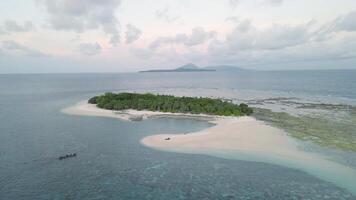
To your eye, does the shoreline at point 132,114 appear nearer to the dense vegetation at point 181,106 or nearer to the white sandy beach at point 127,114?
the white sandy beach at point 127,114

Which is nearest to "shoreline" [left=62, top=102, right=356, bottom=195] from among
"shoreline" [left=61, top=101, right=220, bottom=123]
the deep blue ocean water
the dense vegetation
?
the deep blue ocean water

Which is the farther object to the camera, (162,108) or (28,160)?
(162,108)

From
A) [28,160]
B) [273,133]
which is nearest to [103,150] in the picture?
[28,160]

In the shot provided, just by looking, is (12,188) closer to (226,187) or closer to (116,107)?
(226,187)

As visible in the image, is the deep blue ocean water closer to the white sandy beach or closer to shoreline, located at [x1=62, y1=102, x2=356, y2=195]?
shoreline, located at [x1=62, y1=102, x2=356, y2=195]

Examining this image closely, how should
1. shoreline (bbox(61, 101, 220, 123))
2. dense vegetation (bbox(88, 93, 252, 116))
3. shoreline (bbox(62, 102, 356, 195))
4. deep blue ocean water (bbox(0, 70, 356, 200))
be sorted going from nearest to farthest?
deep blue ocean water (bbox(0, 70, 356, 200)), shoreline (bbox(62, 102, 356, 195)), shoreline (bbox(61, 101, 220, 123)), dense vegetation (bbox(88, 93, 252, 116))

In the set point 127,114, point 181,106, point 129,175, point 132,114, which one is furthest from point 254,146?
point 127,114

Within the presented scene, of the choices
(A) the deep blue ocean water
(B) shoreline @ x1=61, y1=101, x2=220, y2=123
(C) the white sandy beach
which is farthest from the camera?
(C) the white sandy beach

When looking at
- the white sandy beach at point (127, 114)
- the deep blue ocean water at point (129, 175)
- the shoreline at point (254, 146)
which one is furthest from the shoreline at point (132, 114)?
the deep blue ocean water at point (129, 175)
